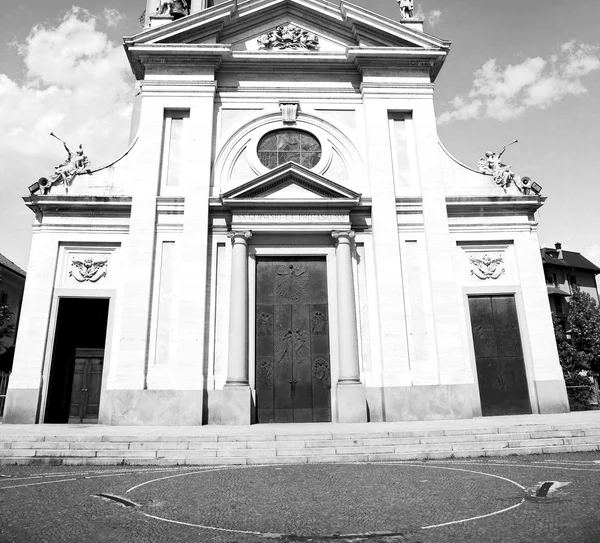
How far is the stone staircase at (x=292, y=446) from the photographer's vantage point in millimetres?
9383

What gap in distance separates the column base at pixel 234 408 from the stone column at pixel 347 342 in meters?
2.97

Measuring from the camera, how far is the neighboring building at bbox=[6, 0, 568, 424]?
15.4 meters

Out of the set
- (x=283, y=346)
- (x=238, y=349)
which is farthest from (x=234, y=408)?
(x=283, y=346)

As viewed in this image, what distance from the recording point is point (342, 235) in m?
16.6

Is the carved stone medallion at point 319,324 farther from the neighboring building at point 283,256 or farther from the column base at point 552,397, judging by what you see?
the column base at point 552,397

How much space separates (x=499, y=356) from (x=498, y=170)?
7.23 meters

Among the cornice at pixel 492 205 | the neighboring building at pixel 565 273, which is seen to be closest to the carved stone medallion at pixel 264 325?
the cornice at pixel 492 205

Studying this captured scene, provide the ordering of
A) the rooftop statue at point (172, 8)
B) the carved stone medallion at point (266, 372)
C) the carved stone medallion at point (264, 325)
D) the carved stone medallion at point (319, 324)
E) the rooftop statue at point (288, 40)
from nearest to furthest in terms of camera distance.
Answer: the carved stone medallion at point (266, 372), the carved stone medallion at point (264, 325), the carved stone medallion at point (319, 324), the rooftop statue at point (288, 40), the rooftop statue at point (172, 8)

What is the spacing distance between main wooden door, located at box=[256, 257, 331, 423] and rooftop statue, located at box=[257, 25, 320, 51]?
30.1 ft

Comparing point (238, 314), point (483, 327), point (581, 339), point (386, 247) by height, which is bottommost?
point (483, 327)

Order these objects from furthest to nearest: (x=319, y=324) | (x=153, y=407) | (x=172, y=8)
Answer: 1. (x=172, y=8)
2. (x=319, y=324)
3. (x=153, y=407)

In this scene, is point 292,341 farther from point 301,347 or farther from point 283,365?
point 283,365

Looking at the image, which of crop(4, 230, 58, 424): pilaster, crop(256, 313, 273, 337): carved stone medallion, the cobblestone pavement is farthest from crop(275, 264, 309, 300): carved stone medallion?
the cobblestone pavement

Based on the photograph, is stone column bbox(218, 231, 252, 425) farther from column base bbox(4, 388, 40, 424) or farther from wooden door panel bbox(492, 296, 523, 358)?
wooden door panel bbox(492, 296, 523, 358)
